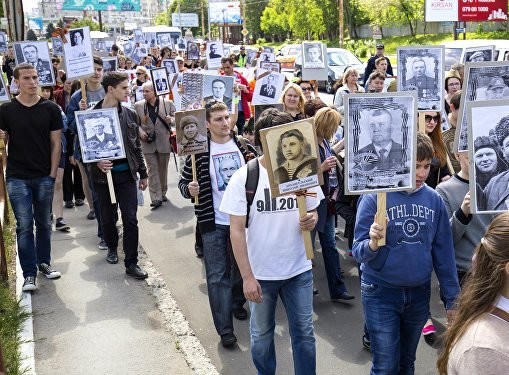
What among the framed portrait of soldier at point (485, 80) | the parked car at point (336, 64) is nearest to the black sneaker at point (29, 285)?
the framed portrait of soldier at point (485, 80)

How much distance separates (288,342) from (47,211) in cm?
274

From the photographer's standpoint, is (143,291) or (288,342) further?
(143,291)

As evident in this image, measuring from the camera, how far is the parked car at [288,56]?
88.6 feet

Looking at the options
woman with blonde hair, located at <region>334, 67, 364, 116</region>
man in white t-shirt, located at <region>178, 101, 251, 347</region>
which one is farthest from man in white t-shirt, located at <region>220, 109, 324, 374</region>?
woman with blonde hair, located at <region>334, 67, 364, 116</region>

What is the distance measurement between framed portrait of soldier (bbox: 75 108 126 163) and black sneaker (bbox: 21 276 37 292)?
1.22 m

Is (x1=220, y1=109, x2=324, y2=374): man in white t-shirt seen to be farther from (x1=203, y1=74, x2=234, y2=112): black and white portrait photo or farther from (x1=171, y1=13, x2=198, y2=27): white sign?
(x1=171, y1=13, x2=198, y2=27): white sign

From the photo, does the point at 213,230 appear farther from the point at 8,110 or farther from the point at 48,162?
the point at 8,110

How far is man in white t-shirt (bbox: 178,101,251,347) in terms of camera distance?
4.84 metres

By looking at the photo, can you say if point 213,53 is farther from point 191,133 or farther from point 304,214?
point 304,214

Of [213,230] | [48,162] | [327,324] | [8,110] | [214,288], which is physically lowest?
[327,324]

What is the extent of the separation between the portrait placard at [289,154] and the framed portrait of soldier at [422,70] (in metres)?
2.69

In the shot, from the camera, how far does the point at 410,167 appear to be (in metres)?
3.33

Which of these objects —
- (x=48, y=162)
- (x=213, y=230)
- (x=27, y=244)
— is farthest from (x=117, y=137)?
(x=213, y=230)

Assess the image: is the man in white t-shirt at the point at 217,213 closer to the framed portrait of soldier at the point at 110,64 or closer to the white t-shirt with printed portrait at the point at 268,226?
the white t-shirt with printed portrait at the point at 268,226
